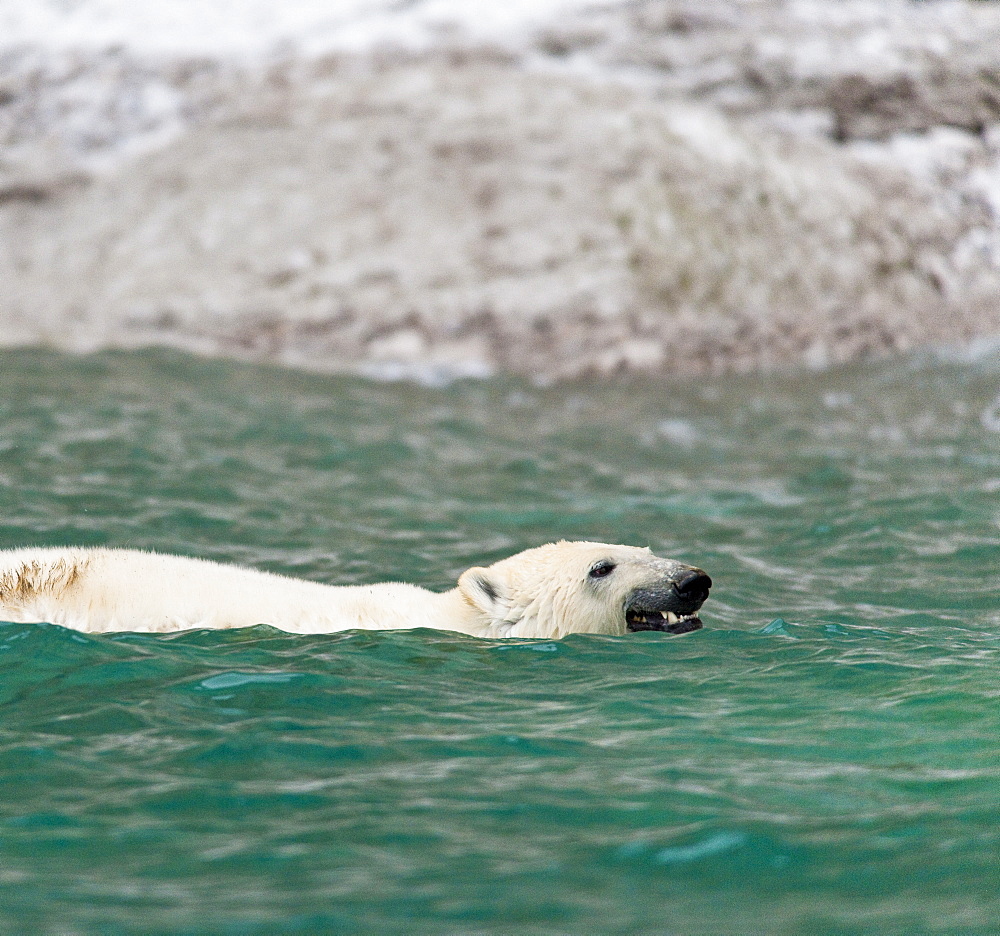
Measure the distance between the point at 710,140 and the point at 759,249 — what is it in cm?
142

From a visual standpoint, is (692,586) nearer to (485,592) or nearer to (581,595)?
(581,595)

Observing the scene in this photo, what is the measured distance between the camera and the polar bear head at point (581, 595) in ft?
16.2

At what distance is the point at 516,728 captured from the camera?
3.86 meters

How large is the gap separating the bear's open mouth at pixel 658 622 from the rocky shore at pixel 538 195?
6.63 metres

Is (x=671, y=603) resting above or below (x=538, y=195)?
below

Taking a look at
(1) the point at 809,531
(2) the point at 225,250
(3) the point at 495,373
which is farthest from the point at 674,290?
(1) the point at 809,531

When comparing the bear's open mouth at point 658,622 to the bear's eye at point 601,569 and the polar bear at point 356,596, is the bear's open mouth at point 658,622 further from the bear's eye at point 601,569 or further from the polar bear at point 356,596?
the bear's eye at point 601,569

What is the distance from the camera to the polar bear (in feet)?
15.4

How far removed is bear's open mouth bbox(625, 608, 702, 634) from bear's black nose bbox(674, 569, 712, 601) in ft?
0.42

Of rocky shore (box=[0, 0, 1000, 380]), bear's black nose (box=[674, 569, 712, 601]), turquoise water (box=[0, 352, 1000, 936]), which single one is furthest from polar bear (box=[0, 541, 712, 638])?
rocky shore (box=[0, 0, 1000, 380])

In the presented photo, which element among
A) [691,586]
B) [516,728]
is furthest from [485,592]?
[516,728]

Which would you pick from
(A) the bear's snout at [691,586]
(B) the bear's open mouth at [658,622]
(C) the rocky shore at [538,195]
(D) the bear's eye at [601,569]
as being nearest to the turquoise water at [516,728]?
(B) the bear's open mouth at [658,622]

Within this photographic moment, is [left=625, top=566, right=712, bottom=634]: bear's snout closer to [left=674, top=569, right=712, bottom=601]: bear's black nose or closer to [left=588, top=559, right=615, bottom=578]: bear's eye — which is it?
[left=674, top=569, right=712, bottom=601]: bear's black nose

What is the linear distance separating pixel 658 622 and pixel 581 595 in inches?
12.3
